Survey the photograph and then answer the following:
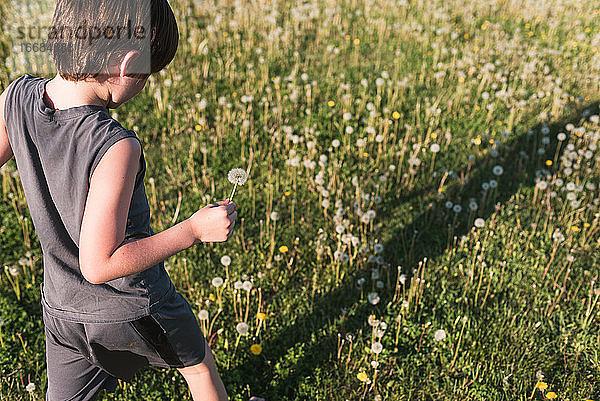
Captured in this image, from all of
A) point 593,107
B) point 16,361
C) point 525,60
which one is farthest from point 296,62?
point 16,361

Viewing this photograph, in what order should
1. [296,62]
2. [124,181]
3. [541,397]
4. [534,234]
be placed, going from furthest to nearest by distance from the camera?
1. [296,62]
2. [534,234]
3. [541,397]
4. [124,181]

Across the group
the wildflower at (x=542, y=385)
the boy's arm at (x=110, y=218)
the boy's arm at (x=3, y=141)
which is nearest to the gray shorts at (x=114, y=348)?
Result: the boy's arm at (x=110, y=218)

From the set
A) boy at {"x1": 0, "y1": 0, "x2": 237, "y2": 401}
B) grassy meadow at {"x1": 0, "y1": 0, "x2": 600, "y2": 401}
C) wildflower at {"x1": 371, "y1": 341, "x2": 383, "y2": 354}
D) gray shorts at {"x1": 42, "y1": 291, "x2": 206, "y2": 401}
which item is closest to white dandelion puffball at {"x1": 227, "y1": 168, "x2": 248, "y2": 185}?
boy at {"x1": 0, "y1": 0, "x2": 237, "y2": 401}

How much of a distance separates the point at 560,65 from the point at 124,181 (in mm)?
5565

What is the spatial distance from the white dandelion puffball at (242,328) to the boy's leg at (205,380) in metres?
0.57

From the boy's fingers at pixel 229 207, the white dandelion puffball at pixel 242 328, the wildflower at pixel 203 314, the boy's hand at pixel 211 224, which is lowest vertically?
the white dandelion puffball at pixel 242 328

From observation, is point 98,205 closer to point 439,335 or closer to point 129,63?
point 129,63

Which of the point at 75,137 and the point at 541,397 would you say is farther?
the point at 541,397

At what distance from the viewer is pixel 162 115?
195 inches

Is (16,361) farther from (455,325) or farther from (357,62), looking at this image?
(357,62)

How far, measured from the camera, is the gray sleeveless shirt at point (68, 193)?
166 centimetres

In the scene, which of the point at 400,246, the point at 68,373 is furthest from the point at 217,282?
the point at 400,246

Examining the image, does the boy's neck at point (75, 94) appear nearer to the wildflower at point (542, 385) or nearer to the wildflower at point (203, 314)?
the wildflower at point (203, 314)

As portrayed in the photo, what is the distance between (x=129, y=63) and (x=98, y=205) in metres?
0.44
